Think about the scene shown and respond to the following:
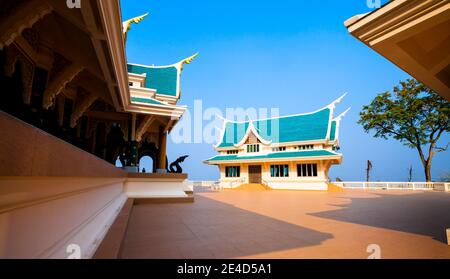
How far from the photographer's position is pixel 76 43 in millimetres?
4457

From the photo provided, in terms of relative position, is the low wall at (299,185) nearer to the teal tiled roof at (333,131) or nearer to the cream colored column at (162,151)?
the teal tiled roof at (333,131)

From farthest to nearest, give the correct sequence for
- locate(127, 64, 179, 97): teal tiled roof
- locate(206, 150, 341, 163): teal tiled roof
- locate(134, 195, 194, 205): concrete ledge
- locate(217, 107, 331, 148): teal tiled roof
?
locate(217, 107, 331, 148): teal tiled roof < locate(206, 150, 341, 163): teal tiled roof < locate(127, 64, 179, 97): teal tiled roof < locate(134, 195, 194, 205): concrete ledge

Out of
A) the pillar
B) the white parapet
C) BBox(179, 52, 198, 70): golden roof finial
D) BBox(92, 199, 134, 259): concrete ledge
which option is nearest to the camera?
BBox(92, 199, 134, 259): concrete ledge

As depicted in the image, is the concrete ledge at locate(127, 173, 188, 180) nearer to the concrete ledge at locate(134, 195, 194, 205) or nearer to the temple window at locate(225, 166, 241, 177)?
the concrete ledge at locate(134, 195, 194, 205)

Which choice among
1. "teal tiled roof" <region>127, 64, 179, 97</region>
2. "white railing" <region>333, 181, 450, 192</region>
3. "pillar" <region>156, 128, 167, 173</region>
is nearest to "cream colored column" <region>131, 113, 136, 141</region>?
"pillar" <region>156, 128, 167, 173</region>

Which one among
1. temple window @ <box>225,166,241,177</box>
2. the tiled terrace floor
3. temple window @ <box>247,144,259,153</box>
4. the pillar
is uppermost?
temple window @ <box>247,144,259,153</box>

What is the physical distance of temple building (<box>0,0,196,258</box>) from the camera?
Result: 3.59 feet

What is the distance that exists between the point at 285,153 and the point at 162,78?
1660 centimetres

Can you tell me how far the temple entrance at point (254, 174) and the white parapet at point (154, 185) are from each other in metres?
18.8

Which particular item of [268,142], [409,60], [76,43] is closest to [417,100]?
[268,142]

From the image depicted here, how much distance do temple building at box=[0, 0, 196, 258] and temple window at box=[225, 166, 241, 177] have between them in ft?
61.9

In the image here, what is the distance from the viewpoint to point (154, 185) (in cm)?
973

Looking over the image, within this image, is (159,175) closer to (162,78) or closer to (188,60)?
(162,78)
